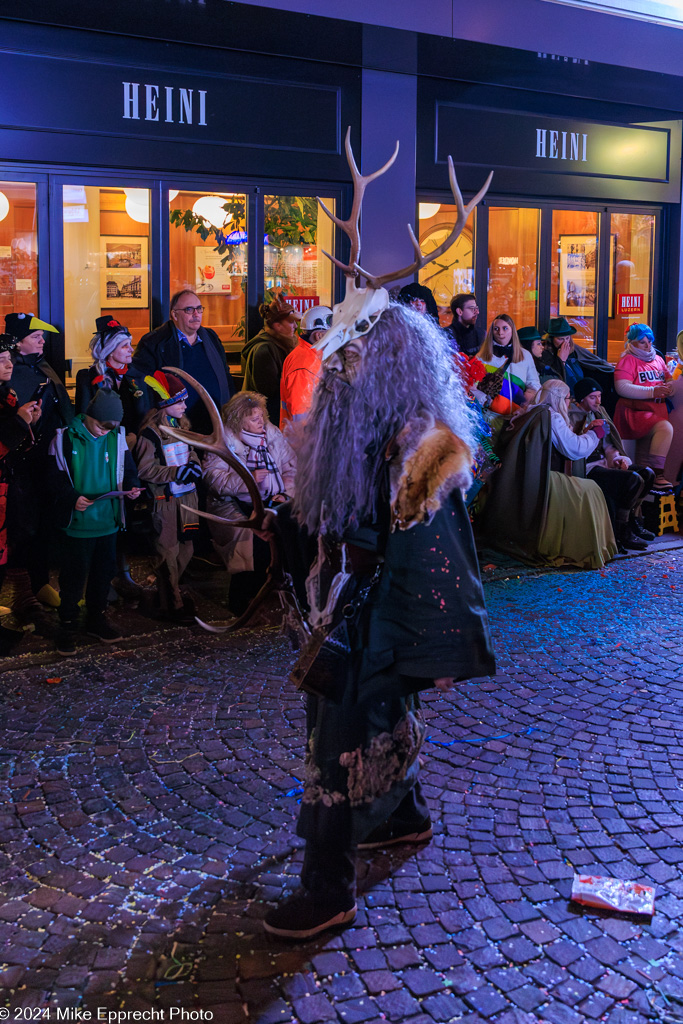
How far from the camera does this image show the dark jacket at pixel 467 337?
9172 mm

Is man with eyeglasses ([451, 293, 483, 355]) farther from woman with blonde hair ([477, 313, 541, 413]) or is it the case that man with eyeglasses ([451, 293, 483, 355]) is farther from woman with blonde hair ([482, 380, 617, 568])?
woman with blonde hair ([482, 380, 617, 568])

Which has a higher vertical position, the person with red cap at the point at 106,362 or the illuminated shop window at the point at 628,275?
the illuminated shop window at the point at 628,275

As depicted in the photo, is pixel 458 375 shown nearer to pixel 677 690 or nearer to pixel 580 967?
pixel 580 967

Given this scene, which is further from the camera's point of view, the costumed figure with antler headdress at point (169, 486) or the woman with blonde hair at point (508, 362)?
the woman with blonde hair at point (508, 362)

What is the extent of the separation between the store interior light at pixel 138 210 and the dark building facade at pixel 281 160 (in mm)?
27

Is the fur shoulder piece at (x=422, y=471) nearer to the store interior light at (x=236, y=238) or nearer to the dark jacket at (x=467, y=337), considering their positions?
the store interior light at (x=236, y=238)

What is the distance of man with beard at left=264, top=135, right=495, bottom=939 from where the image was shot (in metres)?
3.35

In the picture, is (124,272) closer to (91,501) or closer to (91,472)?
(91,472)

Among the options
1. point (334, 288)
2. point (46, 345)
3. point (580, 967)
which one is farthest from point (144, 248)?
point (580, 967)

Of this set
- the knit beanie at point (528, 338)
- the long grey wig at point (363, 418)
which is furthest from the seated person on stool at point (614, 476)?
the long grey wig at point (363, 418)

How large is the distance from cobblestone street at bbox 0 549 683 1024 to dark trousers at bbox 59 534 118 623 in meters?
0.29

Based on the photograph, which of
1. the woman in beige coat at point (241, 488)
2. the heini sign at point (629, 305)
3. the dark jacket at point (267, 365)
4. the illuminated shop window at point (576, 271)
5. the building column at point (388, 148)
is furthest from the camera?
the heini sign at point (629, 305)

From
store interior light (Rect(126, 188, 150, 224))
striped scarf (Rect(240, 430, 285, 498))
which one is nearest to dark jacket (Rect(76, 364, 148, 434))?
striped scarf (Rect(240, 430, 285, 498))

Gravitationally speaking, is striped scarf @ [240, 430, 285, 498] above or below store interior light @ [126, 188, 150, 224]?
below
